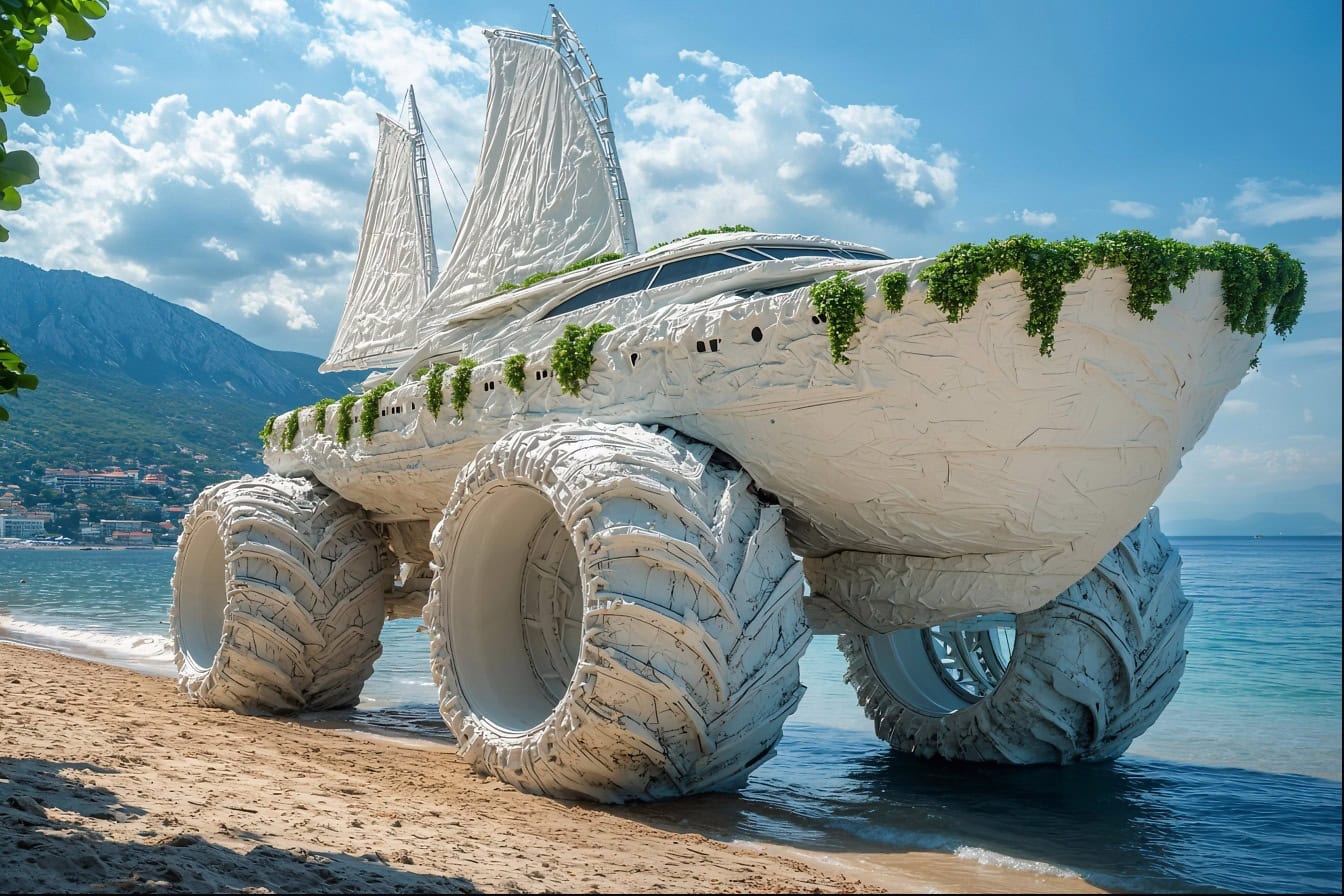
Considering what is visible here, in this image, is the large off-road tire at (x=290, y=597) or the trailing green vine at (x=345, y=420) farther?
the trailing green vine at (x=345, y=420)

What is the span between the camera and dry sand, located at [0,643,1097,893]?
14.3 feet

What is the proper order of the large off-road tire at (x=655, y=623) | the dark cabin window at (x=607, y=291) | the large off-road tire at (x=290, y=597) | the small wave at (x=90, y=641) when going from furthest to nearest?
1. the small wave at (x=90, y=641)
2. the large off-road tire at (x=290, y=597)
3. the dark cabin window at (x=607, y=291)
4. the large off-road tire at (x=655, y=623)

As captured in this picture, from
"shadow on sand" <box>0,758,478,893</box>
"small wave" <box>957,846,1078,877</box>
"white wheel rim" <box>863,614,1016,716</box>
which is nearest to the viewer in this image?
"shadow on sand" <box>0,758,478,893</box>

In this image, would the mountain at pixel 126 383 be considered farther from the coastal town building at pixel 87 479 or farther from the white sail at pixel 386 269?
the white sail at pixel 386 269

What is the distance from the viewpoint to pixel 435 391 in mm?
9797

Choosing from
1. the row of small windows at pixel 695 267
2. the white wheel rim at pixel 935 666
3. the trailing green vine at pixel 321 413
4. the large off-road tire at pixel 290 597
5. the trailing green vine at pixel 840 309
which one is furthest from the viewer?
the trailing green vine at pixel 321 413

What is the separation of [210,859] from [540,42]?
40.6 ft

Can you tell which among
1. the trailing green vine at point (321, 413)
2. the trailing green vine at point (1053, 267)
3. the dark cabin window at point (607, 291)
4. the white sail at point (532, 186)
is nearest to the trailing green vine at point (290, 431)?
the trailing green vine at point (321, 413)

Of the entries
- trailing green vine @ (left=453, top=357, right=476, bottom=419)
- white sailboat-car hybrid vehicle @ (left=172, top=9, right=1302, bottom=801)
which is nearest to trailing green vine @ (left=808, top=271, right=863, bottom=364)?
white sailboat-car hybrid vehicle @ (left=172, top=9, right=1302, bottom=801)

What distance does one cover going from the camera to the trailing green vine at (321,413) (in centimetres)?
1184

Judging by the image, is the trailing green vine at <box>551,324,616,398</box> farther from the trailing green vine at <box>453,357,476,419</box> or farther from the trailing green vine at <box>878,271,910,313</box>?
the trailing green vine at <box>878,271,910,313</box>

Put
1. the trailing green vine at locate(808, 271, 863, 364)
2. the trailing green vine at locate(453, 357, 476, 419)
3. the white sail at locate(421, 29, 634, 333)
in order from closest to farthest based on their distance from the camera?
the trailing green vine at locate(808, 271, 863, 364) < the trailing green vine at locate(453, 357, 476, 419) < the white sail at locate(421, 29, 634, 333)

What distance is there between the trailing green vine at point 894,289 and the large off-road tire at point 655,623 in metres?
1.66

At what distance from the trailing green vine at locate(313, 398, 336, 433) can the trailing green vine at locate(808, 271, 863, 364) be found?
6860 millimetres
